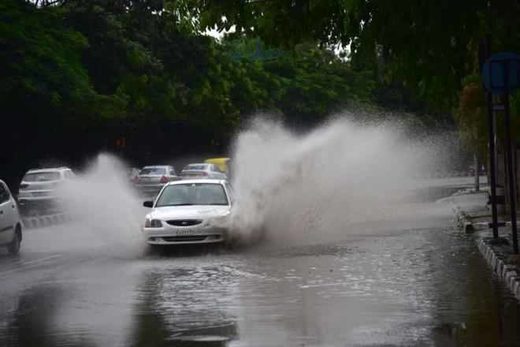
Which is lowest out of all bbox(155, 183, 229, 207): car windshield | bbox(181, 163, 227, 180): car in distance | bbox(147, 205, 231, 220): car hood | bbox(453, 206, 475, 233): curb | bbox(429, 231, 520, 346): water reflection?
bbox(429, 231, 520, 346): water reflection

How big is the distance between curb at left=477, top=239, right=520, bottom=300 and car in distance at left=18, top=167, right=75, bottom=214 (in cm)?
2593

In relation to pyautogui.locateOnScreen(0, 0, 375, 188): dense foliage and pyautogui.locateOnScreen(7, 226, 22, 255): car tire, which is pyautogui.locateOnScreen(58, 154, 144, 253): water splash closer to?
pyautogui.locateOnScreen(7, 226, 22, 255): car tire

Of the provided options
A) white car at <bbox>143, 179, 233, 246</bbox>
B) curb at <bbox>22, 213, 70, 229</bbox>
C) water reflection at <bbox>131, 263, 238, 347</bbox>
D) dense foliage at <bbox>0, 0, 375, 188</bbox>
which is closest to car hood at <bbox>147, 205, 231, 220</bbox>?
white car at <bbox>143, 179, 233, 246</bbox>

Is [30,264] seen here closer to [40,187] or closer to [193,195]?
[193,195]

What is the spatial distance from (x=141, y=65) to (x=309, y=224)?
1019 inches

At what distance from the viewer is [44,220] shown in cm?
3888

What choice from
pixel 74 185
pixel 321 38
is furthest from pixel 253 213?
pixel 74 185

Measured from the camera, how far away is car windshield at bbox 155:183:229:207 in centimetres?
2439

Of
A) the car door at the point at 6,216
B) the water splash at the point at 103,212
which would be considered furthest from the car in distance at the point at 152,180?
the car door at the point at 6,216

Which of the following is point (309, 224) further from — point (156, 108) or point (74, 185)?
point (156, 108)

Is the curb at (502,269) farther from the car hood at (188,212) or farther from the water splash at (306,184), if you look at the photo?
the water splash at (306,184)

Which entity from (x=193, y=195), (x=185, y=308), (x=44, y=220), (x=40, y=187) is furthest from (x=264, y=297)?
(x=40, y=187)

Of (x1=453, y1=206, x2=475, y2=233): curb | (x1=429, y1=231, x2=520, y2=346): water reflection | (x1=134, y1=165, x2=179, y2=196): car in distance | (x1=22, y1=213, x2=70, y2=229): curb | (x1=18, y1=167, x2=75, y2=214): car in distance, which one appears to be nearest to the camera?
(x1=429, y1=231, x2=520, y2=346): water reflection

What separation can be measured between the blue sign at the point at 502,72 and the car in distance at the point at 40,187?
29.0m
